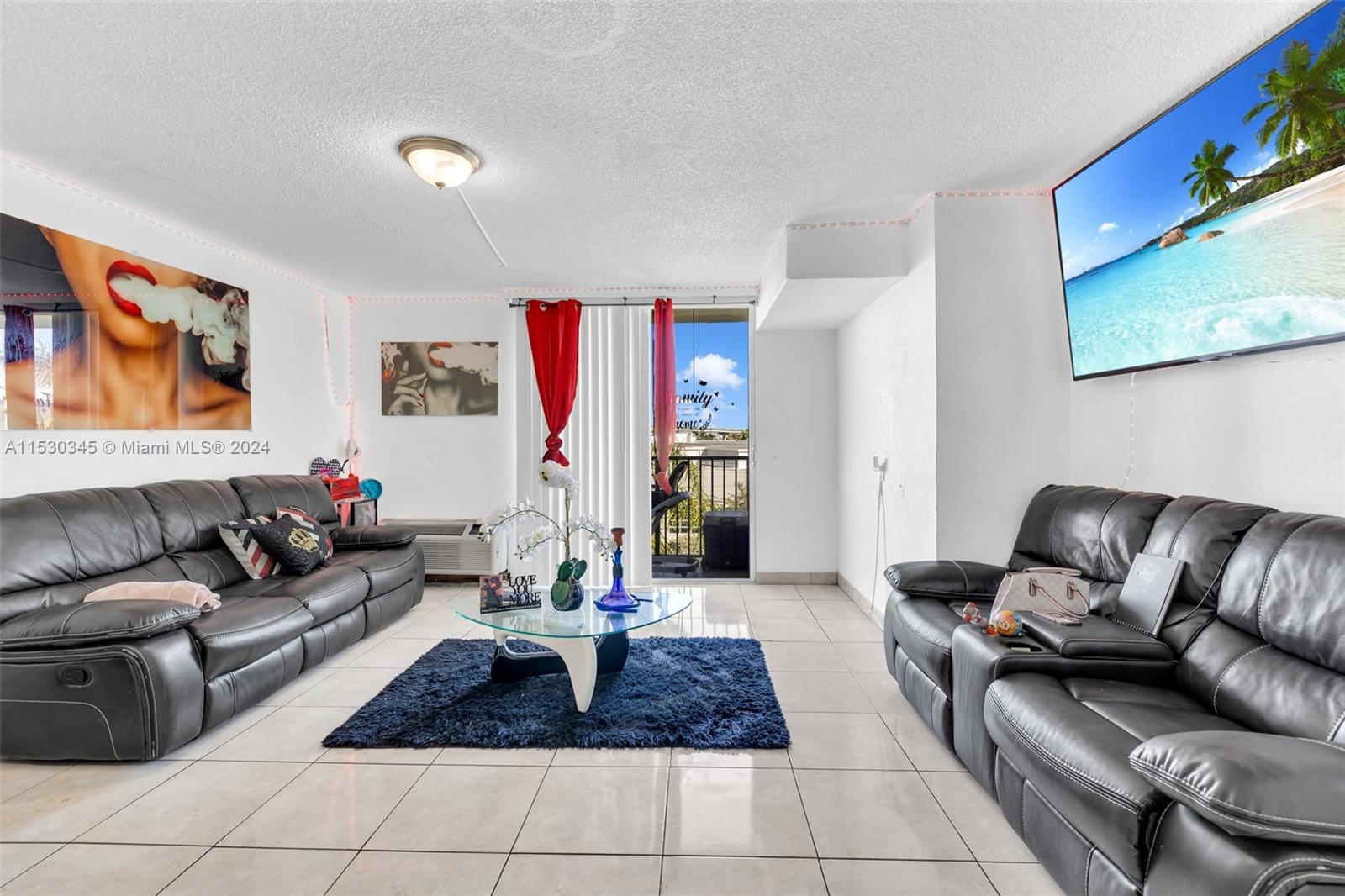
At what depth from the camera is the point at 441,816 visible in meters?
2.10

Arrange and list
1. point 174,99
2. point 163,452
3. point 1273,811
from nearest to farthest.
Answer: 1. point 1273,811
2. point 174,99
3. point 163,452

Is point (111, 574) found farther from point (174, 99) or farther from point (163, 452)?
point (174, 99)

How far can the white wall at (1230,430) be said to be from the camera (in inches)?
79.8

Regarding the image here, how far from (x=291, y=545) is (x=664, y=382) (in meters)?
3.04

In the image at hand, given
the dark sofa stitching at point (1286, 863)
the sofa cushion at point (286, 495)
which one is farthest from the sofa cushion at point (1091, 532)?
the sofa cushion at point (286, 495)

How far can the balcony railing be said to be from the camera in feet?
21.5

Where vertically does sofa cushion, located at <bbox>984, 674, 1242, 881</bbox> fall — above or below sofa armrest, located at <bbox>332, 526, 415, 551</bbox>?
below

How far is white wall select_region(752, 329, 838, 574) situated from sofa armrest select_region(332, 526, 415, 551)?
2.81 m

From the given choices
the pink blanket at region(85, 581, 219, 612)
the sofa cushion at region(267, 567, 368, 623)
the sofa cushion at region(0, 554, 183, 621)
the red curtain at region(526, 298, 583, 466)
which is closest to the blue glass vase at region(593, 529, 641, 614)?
the sofa cushion at region(267, 567, 368, 623)

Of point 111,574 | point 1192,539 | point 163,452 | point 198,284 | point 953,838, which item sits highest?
point 198,284

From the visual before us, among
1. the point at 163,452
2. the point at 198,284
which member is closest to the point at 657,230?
the point at 198,284

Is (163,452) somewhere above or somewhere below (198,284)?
below

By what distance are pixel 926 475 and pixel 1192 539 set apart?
1.31 meters

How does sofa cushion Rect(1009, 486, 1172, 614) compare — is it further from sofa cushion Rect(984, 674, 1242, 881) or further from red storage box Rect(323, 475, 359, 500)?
red storage box Rect(323, 475, 359, 500)
